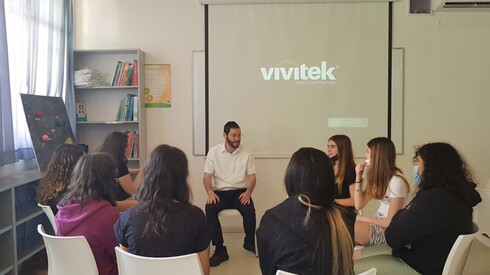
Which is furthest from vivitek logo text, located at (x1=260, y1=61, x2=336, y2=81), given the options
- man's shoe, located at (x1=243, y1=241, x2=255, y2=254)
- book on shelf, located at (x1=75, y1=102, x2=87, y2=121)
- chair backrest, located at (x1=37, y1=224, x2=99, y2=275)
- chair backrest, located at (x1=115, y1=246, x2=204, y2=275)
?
chair backrest, located at (x1=115, y1=246, x2=204, y2=275)

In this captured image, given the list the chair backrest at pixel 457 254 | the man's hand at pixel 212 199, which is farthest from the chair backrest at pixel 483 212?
the man's hand at pixel 212 199

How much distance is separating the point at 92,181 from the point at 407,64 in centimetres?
366

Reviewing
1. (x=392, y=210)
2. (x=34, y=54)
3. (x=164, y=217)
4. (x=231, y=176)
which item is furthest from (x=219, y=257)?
(x=34, y=54)

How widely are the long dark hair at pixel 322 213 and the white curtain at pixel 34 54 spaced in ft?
8.20

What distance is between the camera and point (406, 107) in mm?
4359

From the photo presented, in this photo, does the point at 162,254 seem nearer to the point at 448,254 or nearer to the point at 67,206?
the point at 67,206

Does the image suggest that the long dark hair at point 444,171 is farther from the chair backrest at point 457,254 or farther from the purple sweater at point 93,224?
the purple sweater at point 93,224

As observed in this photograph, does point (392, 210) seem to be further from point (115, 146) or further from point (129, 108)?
point (129, 108)

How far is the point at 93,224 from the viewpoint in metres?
1.96

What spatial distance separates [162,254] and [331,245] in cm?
74

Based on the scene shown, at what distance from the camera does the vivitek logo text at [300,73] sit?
4332mm

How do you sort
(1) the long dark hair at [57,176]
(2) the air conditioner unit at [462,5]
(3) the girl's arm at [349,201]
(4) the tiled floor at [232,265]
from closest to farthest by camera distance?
(1) the long dark hair at [57,176] → (3) the girl's arm at [349,201] → (4) the tiled floor at [232,265] → (2) the air conditioner unit at [462,5]

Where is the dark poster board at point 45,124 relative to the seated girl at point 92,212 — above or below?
above

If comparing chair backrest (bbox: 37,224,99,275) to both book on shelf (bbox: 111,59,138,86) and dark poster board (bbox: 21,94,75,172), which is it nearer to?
dark poster board (bbox: 21,94,75,172)
